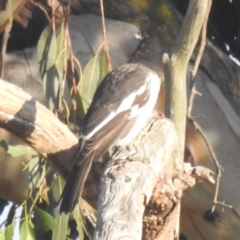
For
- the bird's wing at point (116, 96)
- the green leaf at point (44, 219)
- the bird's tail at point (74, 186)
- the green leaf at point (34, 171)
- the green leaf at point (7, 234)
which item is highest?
the bird's wing at point (116, 96)

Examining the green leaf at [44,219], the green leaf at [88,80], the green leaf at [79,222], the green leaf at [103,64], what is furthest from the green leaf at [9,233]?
the green leaf at [103,64]

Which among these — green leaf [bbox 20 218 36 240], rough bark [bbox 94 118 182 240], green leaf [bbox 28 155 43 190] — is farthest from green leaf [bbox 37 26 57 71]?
green leaf [bbox 20 218 36 240]

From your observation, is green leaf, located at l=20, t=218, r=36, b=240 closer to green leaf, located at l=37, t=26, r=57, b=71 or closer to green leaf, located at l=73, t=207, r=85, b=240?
green leaf, located at l=73, t=207, r=85, b=240

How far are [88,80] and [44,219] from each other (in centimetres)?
54

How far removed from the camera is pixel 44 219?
312cm

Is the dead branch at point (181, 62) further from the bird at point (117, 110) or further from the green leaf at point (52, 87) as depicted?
the green leaf at point (52, 87)

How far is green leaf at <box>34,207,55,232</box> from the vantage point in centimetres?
311

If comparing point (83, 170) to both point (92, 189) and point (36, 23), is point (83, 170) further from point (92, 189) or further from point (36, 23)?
point (36, 23)

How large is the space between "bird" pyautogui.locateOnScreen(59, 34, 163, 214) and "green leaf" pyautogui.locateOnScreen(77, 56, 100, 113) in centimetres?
3

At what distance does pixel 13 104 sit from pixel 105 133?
0.44m

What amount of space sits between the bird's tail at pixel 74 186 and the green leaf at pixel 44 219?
0.45 feet

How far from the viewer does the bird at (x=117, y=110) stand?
2963 millimetres

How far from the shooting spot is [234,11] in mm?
4316

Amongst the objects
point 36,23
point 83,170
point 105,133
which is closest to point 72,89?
point 105,133
